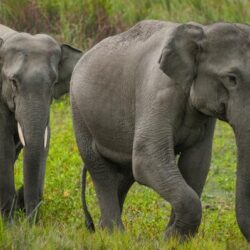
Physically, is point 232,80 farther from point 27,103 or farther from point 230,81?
point 27,103

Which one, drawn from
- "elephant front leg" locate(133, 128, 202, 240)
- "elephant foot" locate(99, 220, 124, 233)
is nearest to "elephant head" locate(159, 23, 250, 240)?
"elephant front leg" locate(133, 128, 202, 240)

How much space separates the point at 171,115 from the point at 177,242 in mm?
771

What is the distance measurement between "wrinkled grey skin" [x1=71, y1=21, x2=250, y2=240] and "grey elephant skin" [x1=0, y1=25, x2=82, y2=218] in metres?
0.34

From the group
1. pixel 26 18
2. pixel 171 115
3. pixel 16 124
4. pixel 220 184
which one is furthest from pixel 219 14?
pixel 171 115

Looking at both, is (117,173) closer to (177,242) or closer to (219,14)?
(177,242)

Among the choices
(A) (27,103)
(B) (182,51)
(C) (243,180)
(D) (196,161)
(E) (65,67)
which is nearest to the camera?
(C) (243,180)

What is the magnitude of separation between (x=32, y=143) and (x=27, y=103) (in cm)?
30

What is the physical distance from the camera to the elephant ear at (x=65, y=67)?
881 cm

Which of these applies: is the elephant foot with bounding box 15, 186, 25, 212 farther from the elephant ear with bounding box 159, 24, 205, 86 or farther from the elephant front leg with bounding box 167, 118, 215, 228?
the elephant ear with bounding box 159, 24, 205, 86


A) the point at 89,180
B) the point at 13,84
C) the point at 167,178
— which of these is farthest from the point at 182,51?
the point at 89,180

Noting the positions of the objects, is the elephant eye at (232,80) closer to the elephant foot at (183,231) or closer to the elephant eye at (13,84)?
the elephant foot at (183,231)

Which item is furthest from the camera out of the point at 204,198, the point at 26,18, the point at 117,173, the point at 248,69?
the point at 26,18

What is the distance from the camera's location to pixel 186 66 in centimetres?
691

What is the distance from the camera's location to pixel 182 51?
6926mm
